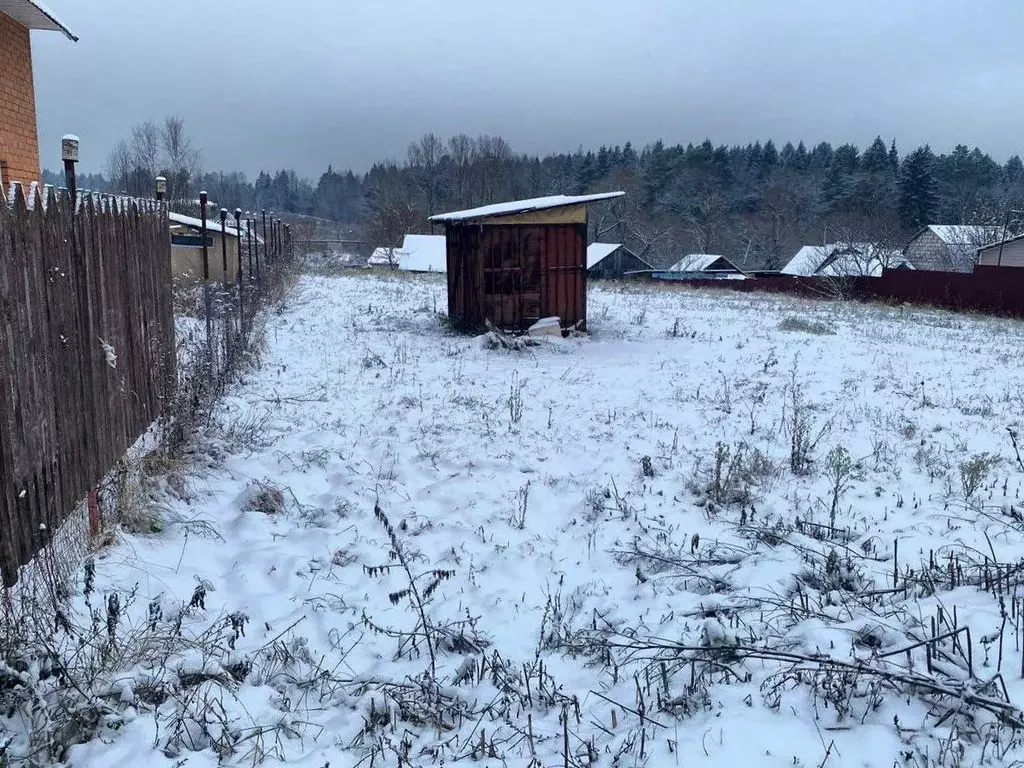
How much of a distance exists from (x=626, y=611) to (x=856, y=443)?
13.4 ft

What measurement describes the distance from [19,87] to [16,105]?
32 centimetres

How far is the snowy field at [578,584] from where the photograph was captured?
274 centimetres

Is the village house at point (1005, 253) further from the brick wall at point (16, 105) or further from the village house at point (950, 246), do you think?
the brick wall at point (16, 105)

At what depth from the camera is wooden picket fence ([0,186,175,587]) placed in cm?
312

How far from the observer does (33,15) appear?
10.4 m

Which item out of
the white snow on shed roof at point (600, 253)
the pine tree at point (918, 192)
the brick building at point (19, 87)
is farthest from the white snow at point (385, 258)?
the pine tree at point (918, 192)

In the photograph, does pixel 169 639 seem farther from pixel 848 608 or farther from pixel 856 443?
pixel 856 443

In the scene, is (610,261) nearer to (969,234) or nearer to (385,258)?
(385,258)

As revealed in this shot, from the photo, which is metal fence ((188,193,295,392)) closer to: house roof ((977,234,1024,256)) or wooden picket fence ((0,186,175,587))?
wooden picket fence ((0,186,175,587))

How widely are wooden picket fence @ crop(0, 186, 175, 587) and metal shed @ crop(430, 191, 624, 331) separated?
25.2 ft

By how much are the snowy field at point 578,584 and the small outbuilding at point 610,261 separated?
45.1m

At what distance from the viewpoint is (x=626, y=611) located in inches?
150

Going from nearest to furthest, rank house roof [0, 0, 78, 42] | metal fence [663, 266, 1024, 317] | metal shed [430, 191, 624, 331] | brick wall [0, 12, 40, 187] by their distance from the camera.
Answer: house roof [0, 0, 78, 42] < brick wall [0, 12, 40, 187] < metal shed [430, 191, 624, 331] < metal fence [663, 266, 1024, 317]

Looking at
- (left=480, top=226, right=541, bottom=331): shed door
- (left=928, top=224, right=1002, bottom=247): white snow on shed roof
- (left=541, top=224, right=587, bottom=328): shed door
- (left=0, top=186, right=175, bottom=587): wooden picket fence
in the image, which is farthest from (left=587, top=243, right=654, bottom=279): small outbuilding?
(left=0, top=186, right=175, bottom=587): wooden picket fence
